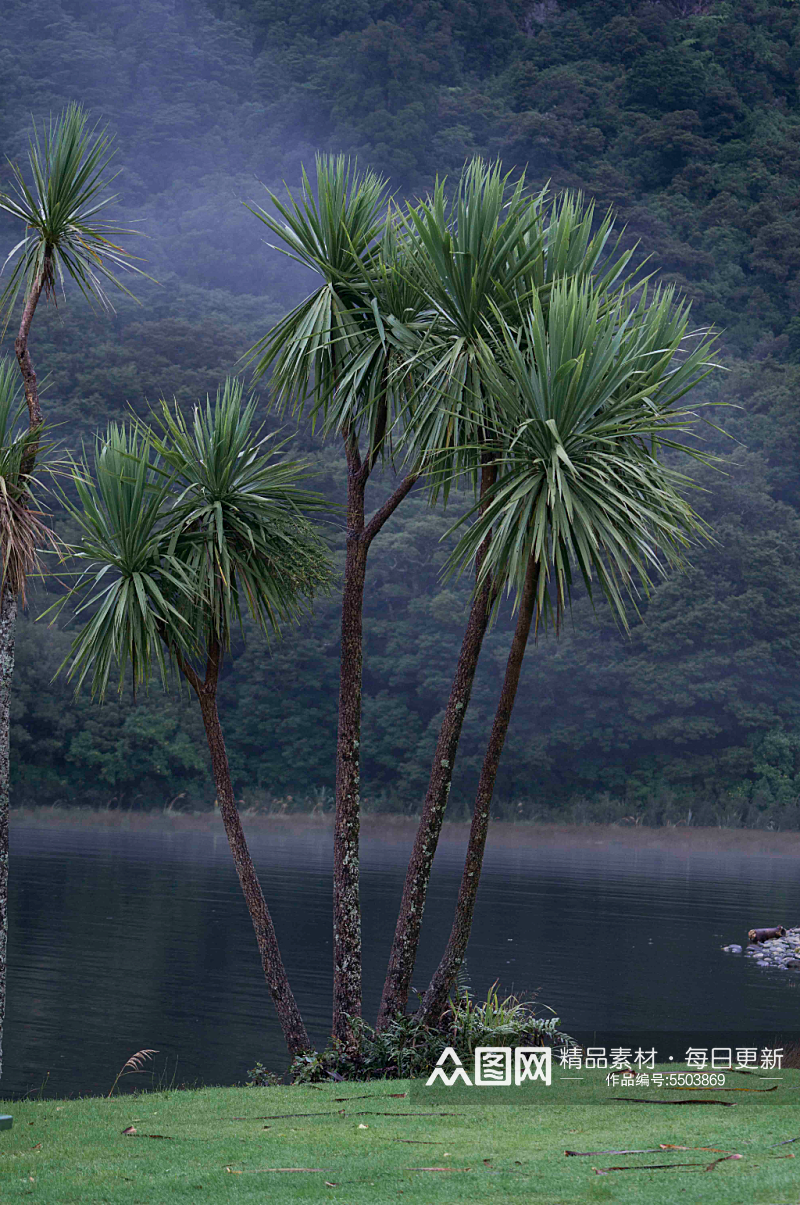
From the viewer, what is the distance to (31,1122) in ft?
24.4

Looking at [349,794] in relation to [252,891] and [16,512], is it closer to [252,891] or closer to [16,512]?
[252,891]

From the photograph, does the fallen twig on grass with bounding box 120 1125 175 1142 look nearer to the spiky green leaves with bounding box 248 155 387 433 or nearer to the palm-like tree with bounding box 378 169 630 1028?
the palm-like tree with bounding box 378 169 630 1028

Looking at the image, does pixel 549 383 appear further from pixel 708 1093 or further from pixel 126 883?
pixel 126 883

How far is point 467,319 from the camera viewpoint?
9320mm

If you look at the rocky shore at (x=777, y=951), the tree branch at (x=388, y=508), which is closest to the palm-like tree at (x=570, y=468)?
the tree branch at (x=388, y=508)

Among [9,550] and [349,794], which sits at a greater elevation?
[9,550]

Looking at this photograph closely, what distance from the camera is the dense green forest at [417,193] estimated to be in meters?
56.7

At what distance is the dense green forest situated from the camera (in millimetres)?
56688

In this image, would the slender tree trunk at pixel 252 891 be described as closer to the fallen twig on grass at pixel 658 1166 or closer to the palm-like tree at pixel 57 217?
the palm-like tree at pixel 57 217

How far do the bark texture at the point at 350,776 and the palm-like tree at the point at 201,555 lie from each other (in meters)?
0.45

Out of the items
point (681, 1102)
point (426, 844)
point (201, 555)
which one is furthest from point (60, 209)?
point (681, 1102)

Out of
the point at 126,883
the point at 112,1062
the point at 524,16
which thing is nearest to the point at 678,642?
the point at 126,883

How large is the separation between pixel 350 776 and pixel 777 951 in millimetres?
17344

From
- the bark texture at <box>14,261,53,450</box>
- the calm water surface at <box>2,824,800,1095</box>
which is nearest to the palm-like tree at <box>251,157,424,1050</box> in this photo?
the bark texture at <box>14,261,53,450</box>
